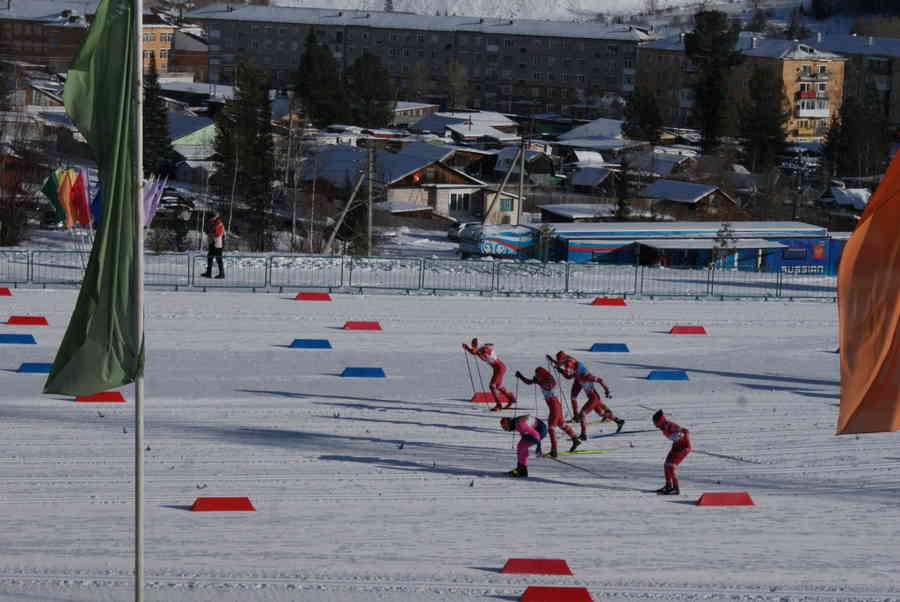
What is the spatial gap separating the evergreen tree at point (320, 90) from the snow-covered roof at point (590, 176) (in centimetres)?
1474

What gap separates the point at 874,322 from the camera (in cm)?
866

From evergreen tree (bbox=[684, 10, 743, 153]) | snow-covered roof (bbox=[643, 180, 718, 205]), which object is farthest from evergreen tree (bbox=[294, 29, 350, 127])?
snow-covered roof (bbox=[643, 180, 718, 205])

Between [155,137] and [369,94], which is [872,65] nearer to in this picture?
[369,94]

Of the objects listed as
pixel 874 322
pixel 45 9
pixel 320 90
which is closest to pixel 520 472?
pixel 874 322

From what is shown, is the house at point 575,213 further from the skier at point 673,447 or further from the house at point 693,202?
the skier at point 673,447

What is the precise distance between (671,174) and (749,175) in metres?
3.15

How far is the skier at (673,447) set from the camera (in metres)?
13.0

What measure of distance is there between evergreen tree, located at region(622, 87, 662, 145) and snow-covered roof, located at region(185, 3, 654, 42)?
68.9 ft

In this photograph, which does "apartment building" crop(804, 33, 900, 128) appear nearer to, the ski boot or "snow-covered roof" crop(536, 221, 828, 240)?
"snow-covered roof" crop(536, 221, 828, 240)

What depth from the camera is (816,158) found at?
2518 inches

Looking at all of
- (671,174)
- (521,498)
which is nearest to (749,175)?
(671,174)

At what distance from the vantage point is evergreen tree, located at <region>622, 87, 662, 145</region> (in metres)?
64.0

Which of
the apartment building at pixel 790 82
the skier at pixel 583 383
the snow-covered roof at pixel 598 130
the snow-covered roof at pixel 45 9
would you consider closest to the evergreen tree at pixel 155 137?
the snow-covered roof at pixel 598 130

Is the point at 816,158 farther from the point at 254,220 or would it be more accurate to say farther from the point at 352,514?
the point at 352,514
